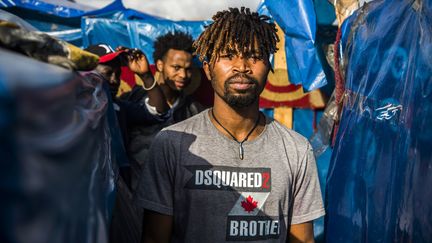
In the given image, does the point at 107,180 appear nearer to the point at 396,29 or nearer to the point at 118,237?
the point at 118,237

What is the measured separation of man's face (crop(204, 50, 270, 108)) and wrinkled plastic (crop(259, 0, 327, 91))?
1.41 metres

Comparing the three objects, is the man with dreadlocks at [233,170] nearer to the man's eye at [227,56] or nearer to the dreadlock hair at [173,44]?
the man's eye at [227,56]

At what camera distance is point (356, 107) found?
2805 millimetres

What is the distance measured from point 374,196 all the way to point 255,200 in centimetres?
65

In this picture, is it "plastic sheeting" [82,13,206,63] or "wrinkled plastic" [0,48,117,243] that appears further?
"plastic sheeting" [82,13,206,63]

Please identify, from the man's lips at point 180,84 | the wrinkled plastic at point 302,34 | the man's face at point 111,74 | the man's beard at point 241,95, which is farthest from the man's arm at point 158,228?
the man's lips at point 180,84

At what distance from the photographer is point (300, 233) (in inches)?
90.4

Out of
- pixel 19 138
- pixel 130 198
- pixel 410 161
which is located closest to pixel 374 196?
pixel 410 161

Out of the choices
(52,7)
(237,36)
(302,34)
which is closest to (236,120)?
(237,36)

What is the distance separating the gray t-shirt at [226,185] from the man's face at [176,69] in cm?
192

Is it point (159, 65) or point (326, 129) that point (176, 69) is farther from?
point (326, 129)

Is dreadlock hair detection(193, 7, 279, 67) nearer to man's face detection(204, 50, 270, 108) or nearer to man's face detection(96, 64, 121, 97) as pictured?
man's face detection(204, 50, 270, 108)

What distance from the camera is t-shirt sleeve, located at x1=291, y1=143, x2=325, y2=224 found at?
228cm

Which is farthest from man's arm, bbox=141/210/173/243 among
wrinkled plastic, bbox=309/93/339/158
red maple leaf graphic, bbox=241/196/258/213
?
wrinkled plastic, bbox=309/93/339/158
